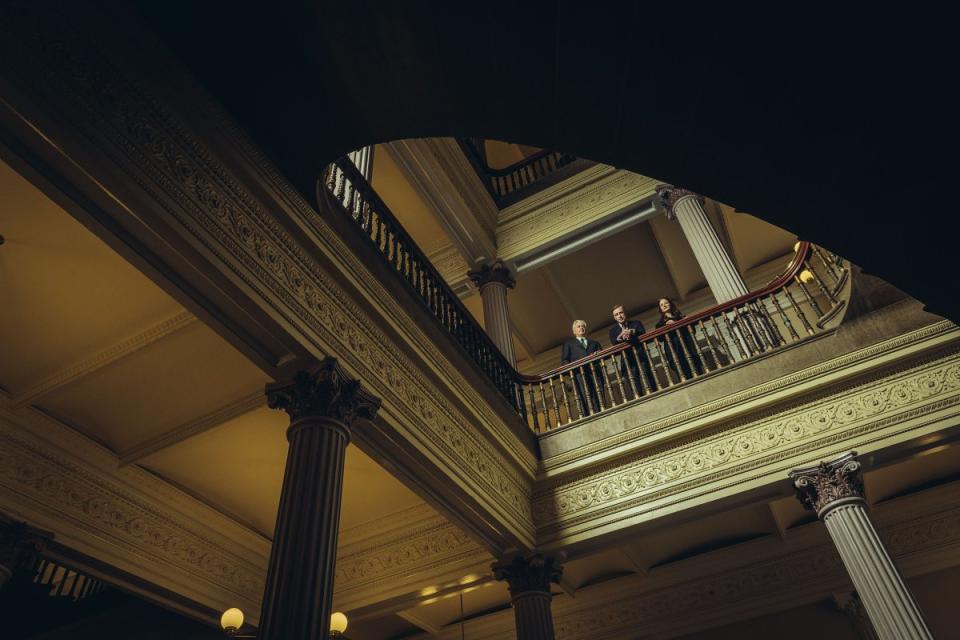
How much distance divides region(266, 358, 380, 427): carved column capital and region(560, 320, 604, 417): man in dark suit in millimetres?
3620

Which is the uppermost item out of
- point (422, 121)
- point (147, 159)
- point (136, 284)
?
point (136, 284)

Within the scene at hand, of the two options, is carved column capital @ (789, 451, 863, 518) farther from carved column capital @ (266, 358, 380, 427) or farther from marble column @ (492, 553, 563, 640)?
carved column capital @ (266, 358, 380, 427)

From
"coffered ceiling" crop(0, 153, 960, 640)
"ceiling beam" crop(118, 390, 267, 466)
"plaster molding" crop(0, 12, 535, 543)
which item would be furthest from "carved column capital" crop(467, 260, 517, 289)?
"ceiling beam" crop(118, 390, 267, 466)

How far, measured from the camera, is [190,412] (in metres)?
5.46

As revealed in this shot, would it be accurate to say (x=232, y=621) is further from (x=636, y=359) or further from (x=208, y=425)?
(x=636, y=359)

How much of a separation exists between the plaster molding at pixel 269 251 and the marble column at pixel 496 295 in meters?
3.07

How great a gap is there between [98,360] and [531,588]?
438cm

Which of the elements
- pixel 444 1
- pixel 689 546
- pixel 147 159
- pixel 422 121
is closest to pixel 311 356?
pixel 147 159

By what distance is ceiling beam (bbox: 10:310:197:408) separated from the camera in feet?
15.8

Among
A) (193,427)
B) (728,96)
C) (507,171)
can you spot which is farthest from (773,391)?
(507,171)

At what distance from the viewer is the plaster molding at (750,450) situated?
17.8 feet

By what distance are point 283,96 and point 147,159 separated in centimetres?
77

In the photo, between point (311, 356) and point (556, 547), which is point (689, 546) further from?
point (311, 356)

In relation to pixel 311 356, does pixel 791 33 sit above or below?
below
